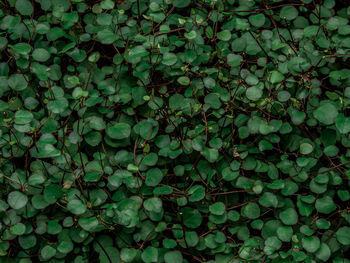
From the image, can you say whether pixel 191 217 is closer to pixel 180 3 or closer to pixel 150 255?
pixel 150 255

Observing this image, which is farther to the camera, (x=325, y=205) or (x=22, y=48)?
(x=22, y=48)

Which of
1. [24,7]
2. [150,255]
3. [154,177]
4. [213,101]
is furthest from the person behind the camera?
[24,7]

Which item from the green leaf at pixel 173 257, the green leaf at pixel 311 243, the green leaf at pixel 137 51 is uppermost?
the green leaf at pixel 137 51

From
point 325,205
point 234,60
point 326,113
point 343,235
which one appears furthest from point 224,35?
point 343,235

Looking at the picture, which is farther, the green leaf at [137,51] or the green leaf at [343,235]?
the green leaf at [137,51]

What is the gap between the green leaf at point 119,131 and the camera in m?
1.38

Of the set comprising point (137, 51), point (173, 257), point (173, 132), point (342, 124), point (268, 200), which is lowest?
point (173, 257)

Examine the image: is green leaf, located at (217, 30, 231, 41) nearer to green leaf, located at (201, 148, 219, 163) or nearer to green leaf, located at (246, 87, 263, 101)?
green leaf, located at (246, 87, 263, 101)

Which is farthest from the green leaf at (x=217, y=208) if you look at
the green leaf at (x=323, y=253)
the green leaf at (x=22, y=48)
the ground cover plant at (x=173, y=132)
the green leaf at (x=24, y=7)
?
the green leaf at (x=24, y=7)

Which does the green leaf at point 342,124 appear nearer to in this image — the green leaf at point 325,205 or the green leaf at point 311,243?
the green leaf at point 325,205

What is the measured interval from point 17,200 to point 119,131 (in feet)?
1.37

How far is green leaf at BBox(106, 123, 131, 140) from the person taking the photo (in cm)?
138

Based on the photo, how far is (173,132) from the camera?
1.42m

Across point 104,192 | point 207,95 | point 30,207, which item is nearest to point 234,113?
point 207,95
